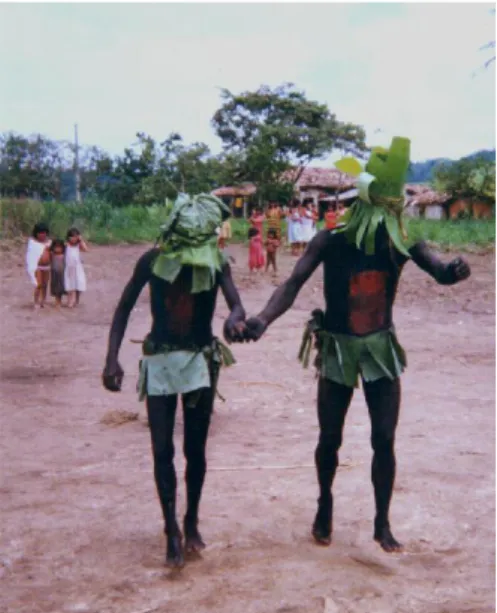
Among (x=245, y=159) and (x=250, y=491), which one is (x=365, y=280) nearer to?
(x=250, y=491)

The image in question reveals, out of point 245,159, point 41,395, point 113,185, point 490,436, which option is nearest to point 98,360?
point 41,395

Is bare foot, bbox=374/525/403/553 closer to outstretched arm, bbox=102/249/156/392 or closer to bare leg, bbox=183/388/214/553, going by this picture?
bare leg, bbox=183/388/214/553

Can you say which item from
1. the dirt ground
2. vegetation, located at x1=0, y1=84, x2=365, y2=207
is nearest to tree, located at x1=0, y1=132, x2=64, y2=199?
vegetation, located at x1=0, y1=84, x2=365, y2=207

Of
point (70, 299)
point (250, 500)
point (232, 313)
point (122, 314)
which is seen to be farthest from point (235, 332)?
point (70, 299)

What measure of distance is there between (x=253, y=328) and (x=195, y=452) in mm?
726

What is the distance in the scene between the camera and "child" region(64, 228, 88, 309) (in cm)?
1435

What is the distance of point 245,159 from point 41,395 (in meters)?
30.0

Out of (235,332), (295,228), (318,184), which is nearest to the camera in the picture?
(235,332)

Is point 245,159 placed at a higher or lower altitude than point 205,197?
higher

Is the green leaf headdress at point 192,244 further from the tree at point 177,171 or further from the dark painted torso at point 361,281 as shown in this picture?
the tree at point 177,171

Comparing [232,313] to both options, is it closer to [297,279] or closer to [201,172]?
[297,279]

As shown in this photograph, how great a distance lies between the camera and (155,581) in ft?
13.1

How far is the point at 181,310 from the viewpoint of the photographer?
167 inches

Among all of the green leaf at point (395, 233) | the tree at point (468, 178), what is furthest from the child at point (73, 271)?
the tree at point (468, 178)
